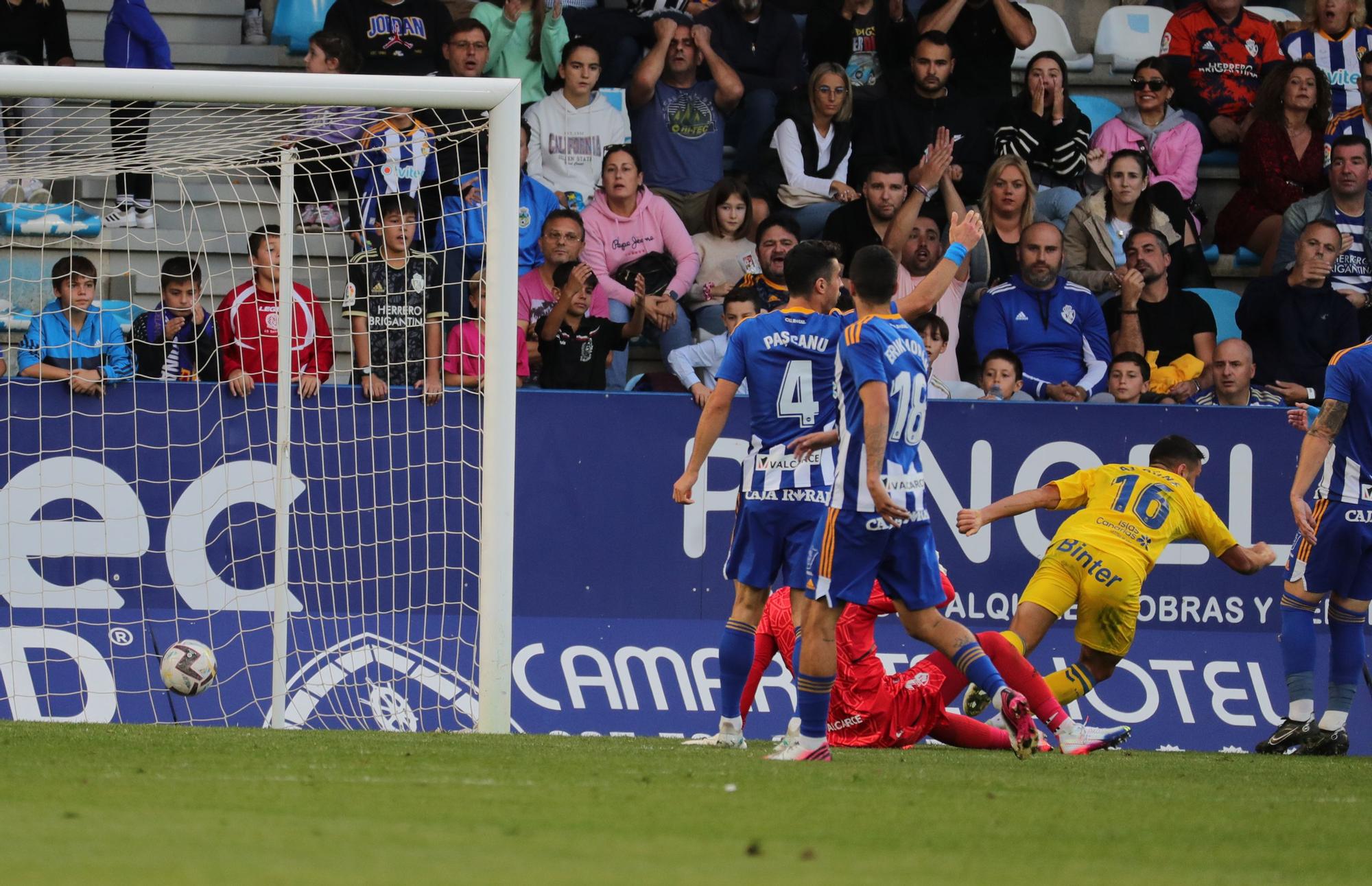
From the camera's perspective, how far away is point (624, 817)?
190 inches

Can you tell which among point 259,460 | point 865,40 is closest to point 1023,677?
point 259,460

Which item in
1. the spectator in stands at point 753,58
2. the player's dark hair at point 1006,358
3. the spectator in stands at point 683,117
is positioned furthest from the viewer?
the spectator in stands at point 753,58

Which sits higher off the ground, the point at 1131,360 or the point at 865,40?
the point at 865,40

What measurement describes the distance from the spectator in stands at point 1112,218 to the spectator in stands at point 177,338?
19.3 feet

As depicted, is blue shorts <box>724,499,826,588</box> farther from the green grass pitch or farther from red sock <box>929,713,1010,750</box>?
red sock <box>929,713,1010,750</box>

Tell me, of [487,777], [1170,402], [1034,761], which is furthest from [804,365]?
[1170,402]

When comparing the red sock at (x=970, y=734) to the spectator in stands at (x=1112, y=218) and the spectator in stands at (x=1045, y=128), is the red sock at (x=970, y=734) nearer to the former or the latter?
the spectator in stands at (x=1112, y=218)

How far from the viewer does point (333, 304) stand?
1112 cm

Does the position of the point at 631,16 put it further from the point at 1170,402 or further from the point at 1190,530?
the point at 1190,530

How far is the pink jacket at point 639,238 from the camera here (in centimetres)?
1201

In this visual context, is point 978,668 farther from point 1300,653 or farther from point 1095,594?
point 1300,653

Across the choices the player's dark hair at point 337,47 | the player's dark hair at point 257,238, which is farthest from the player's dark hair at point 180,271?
the player's dark hair at point 337,47

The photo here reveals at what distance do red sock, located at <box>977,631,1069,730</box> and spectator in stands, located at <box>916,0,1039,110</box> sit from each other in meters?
6.62

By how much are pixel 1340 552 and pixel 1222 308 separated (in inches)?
152
